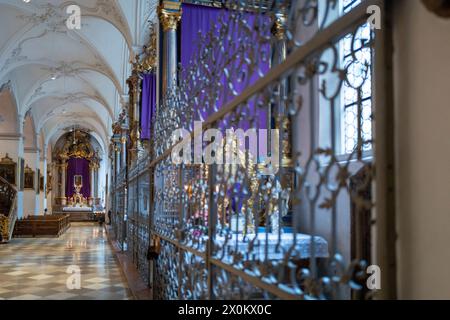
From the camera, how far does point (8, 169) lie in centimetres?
1686

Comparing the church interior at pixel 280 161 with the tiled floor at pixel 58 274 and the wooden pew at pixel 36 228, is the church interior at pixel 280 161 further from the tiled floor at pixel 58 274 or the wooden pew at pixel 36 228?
the wooden pew at pixel 36 228

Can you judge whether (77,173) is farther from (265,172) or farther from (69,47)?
(265,172)

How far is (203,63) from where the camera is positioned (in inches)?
107

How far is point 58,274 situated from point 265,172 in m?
5.32

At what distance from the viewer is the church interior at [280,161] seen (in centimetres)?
112

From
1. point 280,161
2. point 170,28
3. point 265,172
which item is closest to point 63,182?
point 170,28

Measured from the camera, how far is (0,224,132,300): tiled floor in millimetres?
5414

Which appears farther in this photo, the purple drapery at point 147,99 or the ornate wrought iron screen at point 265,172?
the purple drapery at point 147,99

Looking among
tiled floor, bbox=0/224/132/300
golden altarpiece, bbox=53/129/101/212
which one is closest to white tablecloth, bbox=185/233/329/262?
tiled floor, bbox=0/224/132/300

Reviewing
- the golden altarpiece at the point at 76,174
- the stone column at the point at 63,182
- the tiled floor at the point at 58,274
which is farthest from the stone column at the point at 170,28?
the stone column at the point at 63,182

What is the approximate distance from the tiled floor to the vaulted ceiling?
15.7ft

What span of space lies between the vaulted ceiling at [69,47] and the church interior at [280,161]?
0.15m
